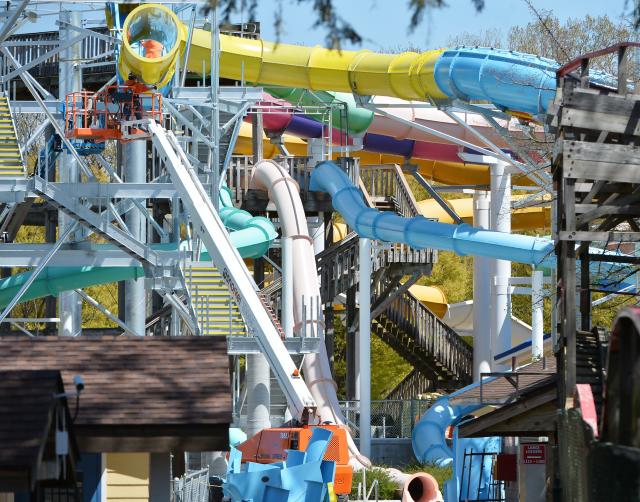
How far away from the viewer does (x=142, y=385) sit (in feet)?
44.3

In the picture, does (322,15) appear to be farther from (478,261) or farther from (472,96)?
(478,261)

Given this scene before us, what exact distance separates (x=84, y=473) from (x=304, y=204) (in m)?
22.5

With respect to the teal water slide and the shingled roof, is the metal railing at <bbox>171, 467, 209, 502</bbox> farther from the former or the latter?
the teal water slide

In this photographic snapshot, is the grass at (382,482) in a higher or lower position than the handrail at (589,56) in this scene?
lower

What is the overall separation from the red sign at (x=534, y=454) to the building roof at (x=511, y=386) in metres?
0.90

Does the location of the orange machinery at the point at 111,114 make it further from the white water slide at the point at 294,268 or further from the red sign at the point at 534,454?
the red sign at the point at 534,454

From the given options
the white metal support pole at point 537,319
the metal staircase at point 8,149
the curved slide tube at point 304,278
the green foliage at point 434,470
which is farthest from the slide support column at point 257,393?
the metal staircase at point 8,149

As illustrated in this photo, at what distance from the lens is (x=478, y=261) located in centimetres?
3688

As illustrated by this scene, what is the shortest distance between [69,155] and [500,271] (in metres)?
10.8

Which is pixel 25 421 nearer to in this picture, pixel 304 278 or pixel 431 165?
pixel 304 278

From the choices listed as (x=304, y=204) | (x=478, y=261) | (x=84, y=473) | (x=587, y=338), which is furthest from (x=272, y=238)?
(x=84, y=473)

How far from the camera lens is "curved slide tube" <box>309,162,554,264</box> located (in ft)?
95.3

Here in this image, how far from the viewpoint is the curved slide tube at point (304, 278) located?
3247cm

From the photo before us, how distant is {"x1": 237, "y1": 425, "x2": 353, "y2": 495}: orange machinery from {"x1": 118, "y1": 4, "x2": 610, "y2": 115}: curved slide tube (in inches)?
233
